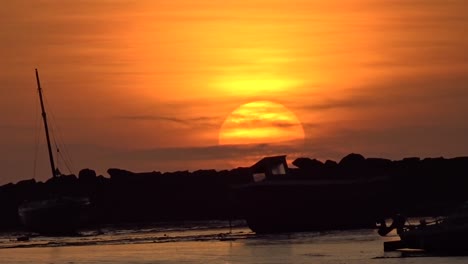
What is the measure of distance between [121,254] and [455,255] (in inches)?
1122

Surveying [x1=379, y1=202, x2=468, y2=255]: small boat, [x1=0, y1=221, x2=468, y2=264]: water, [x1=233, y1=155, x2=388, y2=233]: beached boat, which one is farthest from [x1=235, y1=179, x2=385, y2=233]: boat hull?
[x1=379, y1=202, x2=468, y2=255]: small boat

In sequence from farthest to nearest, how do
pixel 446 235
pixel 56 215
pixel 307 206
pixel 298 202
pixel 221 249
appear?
pixel 56 215
pixel 307 206
pixel 298 202
pixel 221 249
pixel 446 235

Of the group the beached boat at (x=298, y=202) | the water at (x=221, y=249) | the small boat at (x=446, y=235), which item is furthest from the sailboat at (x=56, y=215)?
the small boat at (x=446, y=235)

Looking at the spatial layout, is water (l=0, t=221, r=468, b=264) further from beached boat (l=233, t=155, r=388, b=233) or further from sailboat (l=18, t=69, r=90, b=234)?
sailboat (l=18, t=69, r=90, b=234)

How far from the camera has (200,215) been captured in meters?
195

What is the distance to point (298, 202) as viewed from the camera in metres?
132

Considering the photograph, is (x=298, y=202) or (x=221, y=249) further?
(x=298, y=202)

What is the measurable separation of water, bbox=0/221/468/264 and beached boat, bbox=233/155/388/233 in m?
3.25

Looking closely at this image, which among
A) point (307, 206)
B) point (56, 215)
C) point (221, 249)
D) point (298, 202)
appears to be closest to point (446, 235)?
point (221, 249)

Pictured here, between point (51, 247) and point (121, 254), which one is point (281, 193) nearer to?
point (51, 247)

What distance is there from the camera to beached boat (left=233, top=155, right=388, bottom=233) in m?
131

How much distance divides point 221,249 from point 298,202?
3325cm

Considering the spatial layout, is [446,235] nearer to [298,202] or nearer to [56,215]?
[298,202]

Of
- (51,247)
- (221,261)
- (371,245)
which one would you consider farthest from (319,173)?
(221,261)
